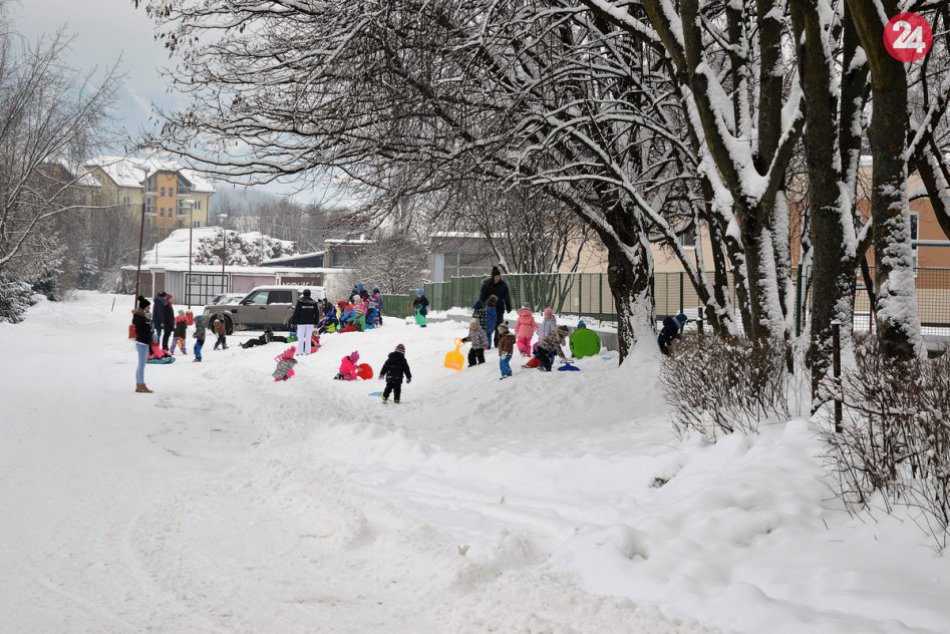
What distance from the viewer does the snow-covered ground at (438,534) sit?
4.77 metres

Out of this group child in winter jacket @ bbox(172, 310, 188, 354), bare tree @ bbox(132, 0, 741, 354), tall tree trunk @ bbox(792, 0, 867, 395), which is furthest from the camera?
child in winter jacket @ bbox(172, 310, 188, 354)

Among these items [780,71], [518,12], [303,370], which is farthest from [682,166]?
[303,370]

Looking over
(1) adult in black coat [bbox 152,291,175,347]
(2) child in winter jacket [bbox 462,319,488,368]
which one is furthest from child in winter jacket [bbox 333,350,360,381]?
(1) adult in black coat [bbox 152,291,175,347]

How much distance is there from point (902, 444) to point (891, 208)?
10.1 feet

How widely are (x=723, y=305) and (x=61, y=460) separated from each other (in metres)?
8.30

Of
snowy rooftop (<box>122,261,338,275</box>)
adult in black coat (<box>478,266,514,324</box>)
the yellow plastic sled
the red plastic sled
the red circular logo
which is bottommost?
the red plastic sled

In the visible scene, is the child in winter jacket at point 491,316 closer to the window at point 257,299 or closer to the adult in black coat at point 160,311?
the adult in black coat at point 160,311

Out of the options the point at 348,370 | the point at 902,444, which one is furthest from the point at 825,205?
the point at 348,370

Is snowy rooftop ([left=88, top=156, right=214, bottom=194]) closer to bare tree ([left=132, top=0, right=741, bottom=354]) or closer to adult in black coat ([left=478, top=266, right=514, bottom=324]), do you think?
bare tree ([left=132, top=0, right=741, bottom=354])

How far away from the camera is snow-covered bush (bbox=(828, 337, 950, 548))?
15.8ft

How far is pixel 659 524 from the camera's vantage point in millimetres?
5766

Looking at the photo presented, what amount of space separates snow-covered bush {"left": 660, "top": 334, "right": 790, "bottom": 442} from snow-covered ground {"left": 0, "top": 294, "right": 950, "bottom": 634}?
27 centimetres

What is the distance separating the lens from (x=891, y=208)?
7.57m

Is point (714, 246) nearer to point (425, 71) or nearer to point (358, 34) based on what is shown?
point (425, 71)
